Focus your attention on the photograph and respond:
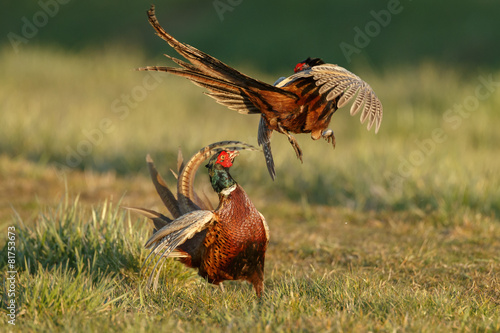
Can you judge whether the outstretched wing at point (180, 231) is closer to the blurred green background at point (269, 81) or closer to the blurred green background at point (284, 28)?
the blurred green background at point (269, 81)

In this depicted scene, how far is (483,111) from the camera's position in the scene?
961 cm

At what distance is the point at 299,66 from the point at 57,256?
2.06 meters

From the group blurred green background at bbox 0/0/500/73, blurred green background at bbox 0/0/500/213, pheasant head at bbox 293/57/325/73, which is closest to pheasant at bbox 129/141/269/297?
pheasant head at bbox 293/57/325/73

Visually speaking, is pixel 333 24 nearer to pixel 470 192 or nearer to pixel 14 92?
pixel 14 92

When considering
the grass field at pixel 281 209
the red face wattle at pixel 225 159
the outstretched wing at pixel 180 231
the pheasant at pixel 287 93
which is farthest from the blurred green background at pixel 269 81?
the outstretched wing at pixel 180 231

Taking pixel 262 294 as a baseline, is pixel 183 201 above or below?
above

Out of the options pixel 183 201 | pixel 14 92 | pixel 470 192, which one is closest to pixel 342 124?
pixel 470 192

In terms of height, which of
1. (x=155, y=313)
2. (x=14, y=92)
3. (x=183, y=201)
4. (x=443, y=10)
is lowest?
(x=155, y=313)

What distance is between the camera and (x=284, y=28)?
58.5 ft

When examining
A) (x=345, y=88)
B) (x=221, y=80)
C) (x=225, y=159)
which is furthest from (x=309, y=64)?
(x=225, y=159)

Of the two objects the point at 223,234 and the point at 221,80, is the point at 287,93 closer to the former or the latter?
the point at 221,80

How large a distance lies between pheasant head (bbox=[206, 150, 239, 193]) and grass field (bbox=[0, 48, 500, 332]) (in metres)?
0.59

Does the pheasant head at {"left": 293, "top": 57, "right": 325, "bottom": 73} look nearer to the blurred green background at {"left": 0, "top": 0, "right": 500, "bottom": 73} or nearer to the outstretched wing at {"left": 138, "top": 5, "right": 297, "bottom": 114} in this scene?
the outstretched wing at {"left": 138, "top": 5, "right": 297, "bottom": 114}

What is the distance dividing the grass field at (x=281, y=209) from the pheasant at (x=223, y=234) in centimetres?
18
